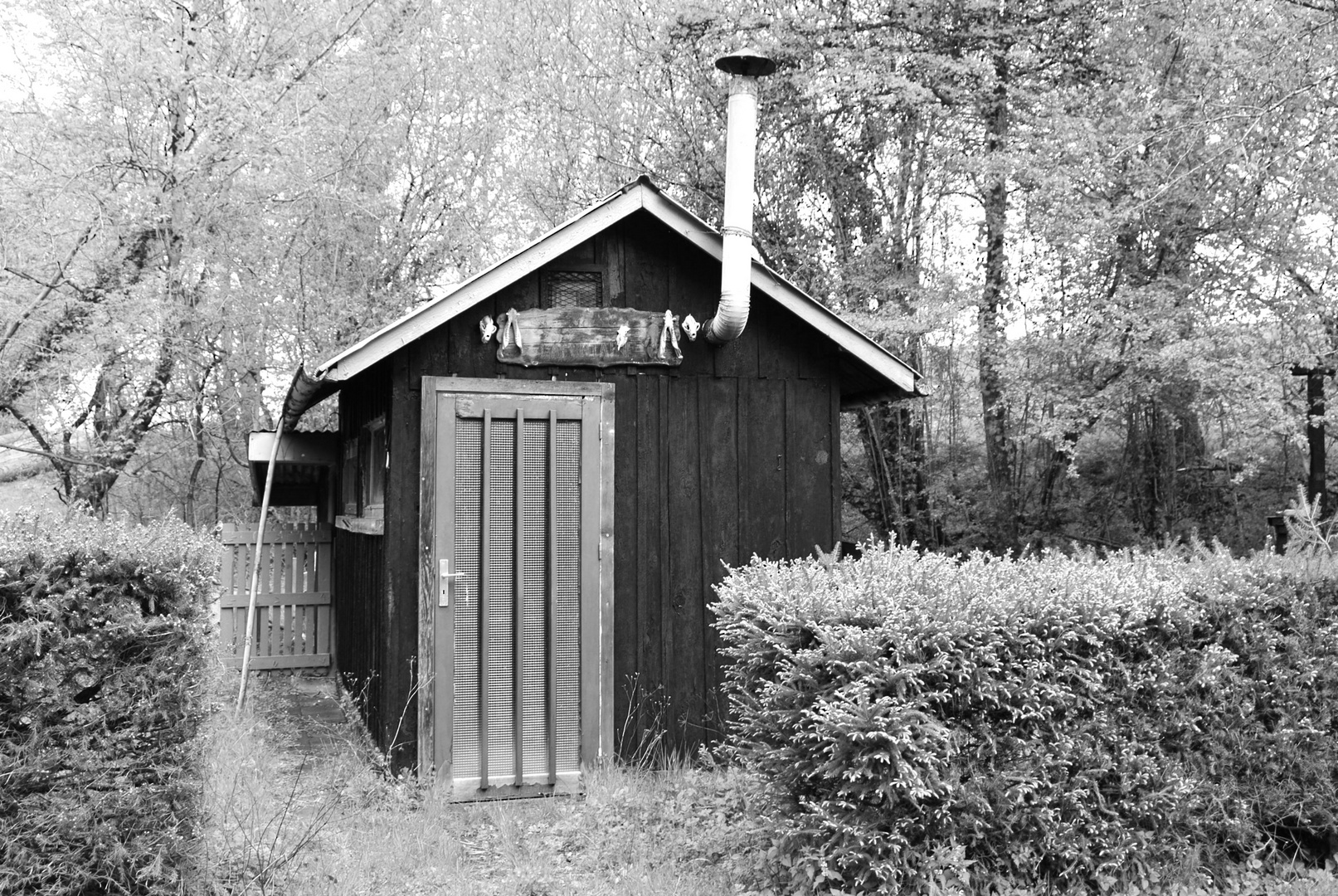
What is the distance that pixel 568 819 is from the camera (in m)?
6.16

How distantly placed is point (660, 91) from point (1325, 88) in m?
7.93

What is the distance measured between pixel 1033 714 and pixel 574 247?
4152mm

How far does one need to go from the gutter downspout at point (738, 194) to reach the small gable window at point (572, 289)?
839 mm

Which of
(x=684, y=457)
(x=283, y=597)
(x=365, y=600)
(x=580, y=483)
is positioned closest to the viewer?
(x=580, y=483)

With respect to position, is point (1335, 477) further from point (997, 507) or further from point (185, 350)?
point (185, 350)

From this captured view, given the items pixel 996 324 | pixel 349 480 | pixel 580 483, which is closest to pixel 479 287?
pixel 580 483

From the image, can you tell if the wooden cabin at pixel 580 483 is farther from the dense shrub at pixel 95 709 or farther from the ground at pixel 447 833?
the dense shrub at pixel 95 709

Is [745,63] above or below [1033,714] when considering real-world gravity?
above

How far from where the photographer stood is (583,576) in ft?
23.0

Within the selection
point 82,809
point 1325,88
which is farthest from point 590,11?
point 82,809

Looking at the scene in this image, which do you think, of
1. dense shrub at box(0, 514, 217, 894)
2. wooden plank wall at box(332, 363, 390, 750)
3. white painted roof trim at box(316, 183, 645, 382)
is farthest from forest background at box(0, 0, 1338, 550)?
dense shrub at box(0, 514, 217, 894)

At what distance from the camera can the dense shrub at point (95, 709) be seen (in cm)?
414

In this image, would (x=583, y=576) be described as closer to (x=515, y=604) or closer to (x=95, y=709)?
(x=515, y=604)

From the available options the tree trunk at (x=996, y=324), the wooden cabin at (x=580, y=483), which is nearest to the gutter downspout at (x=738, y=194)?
the wooden cabin at (x=580, y=483)
